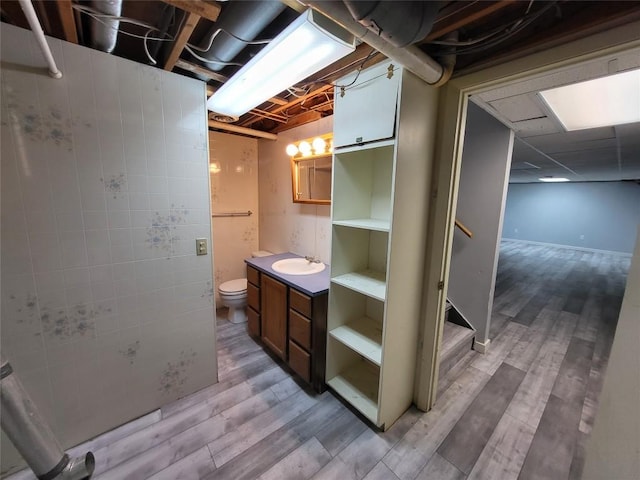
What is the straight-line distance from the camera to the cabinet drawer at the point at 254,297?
92.4 inches

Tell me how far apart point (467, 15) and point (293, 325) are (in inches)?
78.7

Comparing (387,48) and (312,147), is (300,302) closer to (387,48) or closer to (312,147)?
(312,147)

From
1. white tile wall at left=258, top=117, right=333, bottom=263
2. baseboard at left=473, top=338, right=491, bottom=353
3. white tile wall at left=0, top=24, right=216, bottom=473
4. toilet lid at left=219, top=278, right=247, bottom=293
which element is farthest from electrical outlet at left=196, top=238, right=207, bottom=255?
baseboard at left=473, top=338, right=491, bottom=353

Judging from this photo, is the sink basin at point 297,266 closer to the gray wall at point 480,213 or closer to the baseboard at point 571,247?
the gray wall at point 480,213

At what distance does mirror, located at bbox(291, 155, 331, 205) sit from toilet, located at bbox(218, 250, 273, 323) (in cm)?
117

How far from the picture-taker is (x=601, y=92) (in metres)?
1.65

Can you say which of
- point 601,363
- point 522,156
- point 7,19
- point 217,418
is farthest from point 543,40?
point 522,156

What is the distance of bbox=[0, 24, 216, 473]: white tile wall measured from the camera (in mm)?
1218

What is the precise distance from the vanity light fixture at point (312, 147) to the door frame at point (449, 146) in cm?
92

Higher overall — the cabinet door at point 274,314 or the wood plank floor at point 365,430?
the cabinet door at point 274,314

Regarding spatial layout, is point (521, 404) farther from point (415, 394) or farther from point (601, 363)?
point (601, 363)

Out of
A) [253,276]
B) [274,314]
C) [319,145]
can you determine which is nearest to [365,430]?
[274,314]

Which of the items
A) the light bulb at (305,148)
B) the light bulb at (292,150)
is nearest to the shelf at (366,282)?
the light bulb at (305,148)

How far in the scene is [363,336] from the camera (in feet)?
5.85
